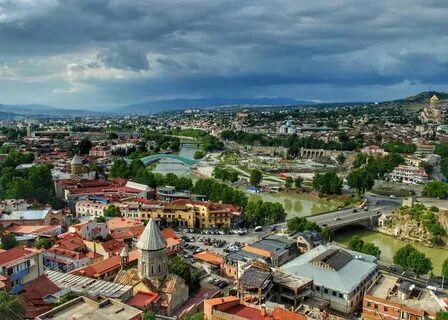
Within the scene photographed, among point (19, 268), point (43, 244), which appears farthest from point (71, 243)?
point (19, 268)

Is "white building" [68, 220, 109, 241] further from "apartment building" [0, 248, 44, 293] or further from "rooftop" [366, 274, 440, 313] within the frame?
"rooftop" [366, 274, 440, 313]

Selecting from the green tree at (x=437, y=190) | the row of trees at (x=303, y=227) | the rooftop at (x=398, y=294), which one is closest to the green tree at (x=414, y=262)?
the rooftop at (x=398, y=294)

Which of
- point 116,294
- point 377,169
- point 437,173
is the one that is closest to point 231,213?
point 116,294

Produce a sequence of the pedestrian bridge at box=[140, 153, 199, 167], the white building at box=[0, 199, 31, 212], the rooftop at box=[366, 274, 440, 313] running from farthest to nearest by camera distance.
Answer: the pedestrian bridge at box=[140, 153, 199, 167] → the white building at box=[0, 199, 31, 212] → the rooftop at box=[366, 274, 440, 313]

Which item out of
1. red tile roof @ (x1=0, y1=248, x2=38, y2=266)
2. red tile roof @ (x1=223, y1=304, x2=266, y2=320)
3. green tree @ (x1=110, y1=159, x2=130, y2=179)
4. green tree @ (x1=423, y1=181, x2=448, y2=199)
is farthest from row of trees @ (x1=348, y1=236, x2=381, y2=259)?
green tree @ (x1=110, y1=159, x2=130, y2=179)

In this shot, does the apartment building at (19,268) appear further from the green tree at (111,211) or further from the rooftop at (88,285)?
the green tree at (111,211)

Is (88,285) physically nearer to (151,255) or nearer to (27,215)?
(151,255)

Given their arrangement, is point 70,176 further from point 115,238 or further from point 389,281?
point 389,281
